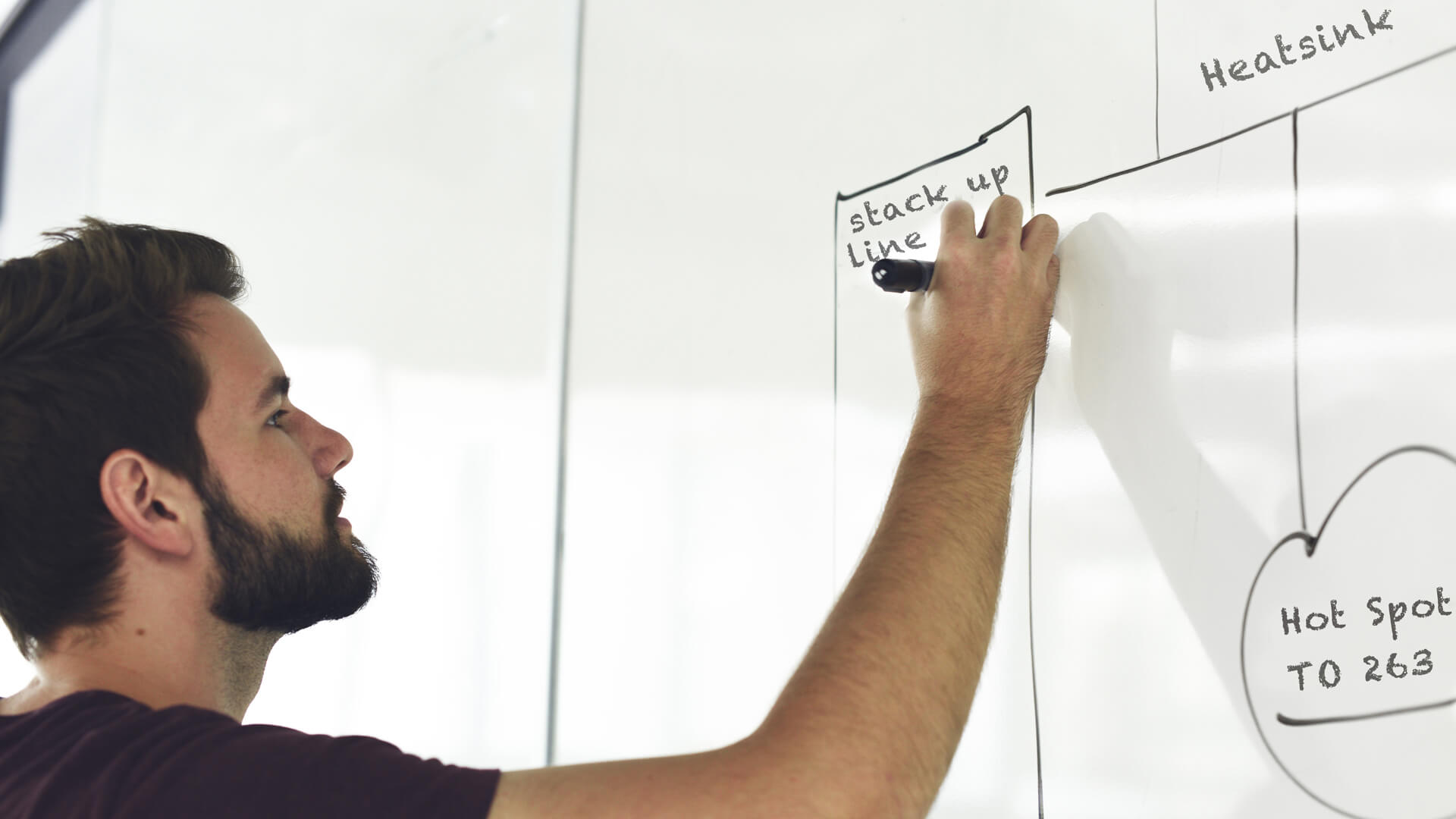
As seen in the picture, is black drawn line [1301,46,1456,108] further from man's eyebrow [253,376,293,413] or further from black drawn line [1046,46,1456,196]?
man's eyebrow [253,376,293,413]

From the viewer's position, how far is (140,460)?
0.78 meters

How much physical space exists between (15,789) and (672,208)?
627mm

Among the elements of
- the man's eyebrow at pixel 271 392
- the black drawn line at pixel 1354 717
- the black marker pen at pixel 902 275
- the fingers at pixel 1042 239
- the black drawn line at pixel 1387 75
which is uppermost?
the black drawn line at pixel 1387 75

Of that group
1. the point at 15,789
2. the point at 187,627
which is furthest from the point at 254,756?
the point at 187,627

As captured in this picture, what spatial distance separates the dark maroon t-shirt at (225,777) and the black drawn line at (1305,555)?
0.37 metres

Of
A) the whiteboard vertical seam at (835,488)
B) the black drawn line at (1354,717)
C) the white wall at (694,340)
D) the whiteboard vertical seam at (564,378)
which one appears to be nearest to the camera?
the black drawn line at (1354,717)

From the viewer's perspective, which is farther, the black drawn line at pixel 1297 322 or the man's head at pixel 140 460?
the man's head at pixel 140 460

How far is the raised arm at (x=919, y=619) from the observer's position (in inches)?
21.6

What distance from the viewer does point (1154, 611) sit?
61 cm

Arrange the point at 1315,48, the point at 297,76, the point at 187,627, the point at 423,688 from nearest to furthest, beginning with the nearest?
the point at 1315,48 → the point at 187,627 → the point at 423,688 → the point at 297,76

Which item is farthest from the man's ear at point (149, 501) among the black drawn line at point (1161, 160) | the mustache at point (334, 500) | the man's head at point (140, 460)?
the black drawn line at point (1161, 160)

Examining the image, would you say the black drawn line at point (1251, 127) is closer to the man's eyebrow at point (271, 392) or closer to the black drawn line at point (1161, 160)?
the black drawn line at point (1161, 160)

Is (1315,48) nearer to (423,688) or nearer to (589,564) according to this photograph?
(589,564)

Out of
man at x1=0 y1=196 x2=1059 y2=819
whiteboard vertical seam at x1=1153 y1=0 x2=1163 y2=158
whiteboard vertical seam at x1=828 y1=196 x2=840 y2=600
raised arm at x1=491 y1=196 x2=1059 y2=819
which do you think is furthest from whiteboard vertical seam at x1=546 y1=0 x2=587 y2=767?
whiteboard vertical seam at x1=1153 y1=0 x2=1163 y2=158
